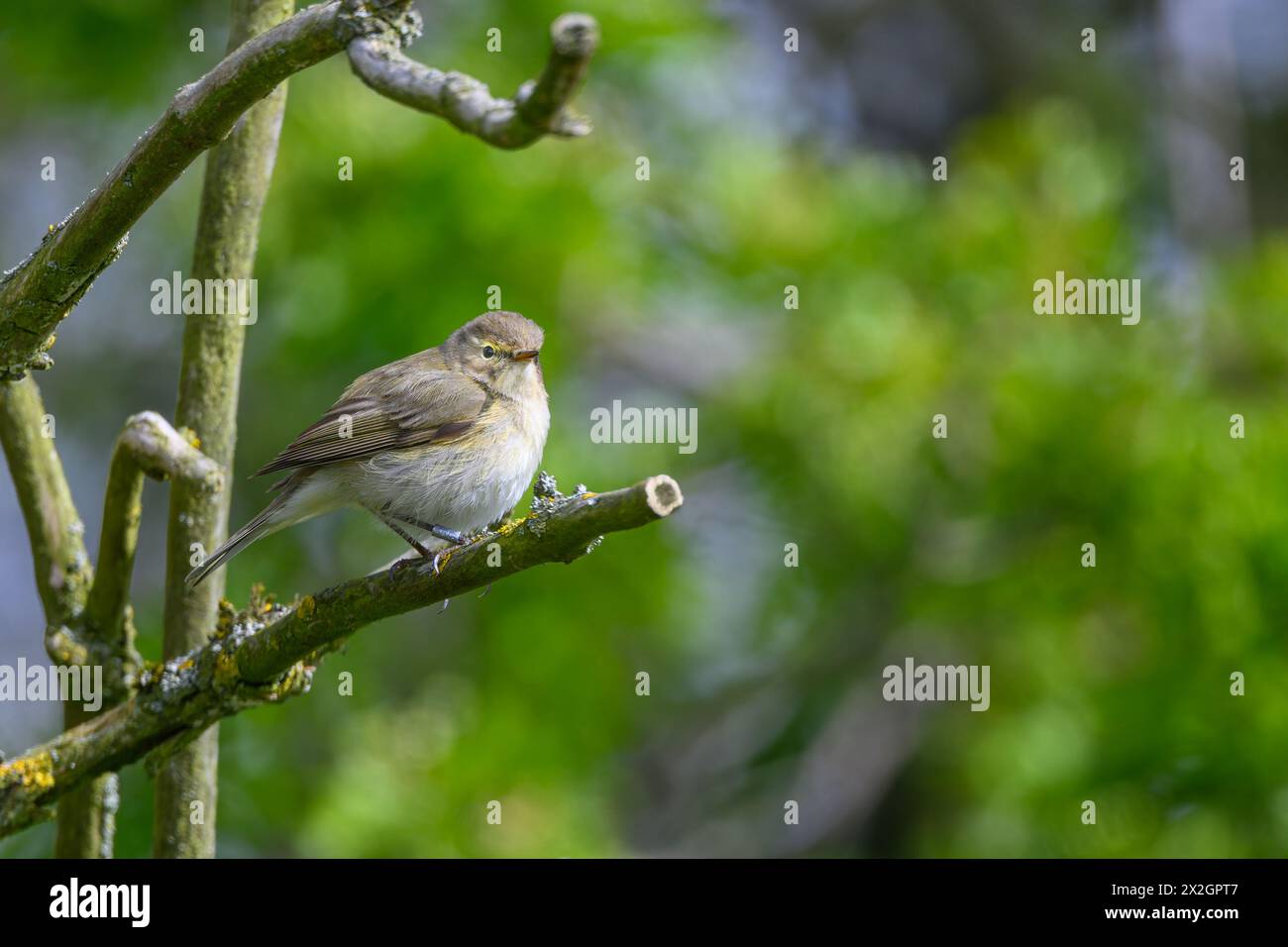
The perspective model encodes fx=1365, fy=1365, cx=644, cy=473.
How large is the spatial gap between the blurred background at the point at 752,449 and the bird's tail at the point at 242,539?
181 cm

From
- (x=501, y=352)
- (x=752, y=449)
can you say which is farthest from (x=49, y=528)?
(x=752, y=449)

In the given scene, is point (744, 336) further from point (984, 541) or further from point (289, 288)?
point (289, 288)

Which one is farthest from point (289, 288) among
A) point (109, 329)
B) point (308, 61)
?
point (308, 61)

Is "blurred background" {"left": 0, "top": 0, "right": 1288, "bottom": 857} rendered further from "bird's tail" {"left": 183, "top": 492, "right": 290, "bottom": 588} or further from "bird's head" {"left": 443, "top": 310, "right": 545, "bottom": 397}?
"bird's tail" {"left": 183, "top": 492, "right": 290, "bottom": 588}

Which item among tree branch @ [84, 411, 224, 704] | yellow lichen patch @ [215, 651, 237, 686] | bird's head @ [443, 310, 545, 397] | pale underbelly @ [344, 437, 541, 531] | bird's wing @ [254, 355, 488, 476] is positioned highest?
bird's head @ [443, 310, 545, 397]

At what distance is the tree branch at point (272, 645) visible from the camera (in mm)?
2645

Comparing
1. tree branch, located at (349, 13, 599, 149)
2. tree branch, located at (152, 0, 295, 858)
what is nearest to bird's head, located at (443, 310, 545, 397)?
tree branch, located at (152, 0, 295, 858)

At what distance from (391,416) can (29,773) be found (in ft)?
5.87

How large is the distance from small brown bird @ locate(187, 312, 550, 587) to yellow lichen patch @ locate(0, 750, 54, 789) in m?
1.07

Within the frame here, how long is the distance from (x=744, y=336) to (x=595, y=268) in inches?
54.6

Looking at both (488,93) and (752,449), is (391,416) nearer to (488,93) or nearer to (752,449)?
(488,93)

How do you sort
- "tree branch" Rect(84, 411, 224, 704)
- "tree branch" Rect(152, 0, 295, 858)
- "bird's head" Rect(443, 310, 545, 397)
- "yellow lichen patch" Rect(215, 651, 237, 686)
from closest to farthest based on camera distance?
"yellow lichen patch" Rect(215, 651, 237, 686) → "tree branch" Rect(84, 411, 224, 704) → "tree branch" Rect(152, 0, 295, 858) → "bird's head" Rect(443, 310, 545, 397)

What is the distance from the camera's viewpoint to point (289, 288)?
695 centimetres

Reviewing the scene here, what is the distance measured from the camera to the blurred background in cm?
633
